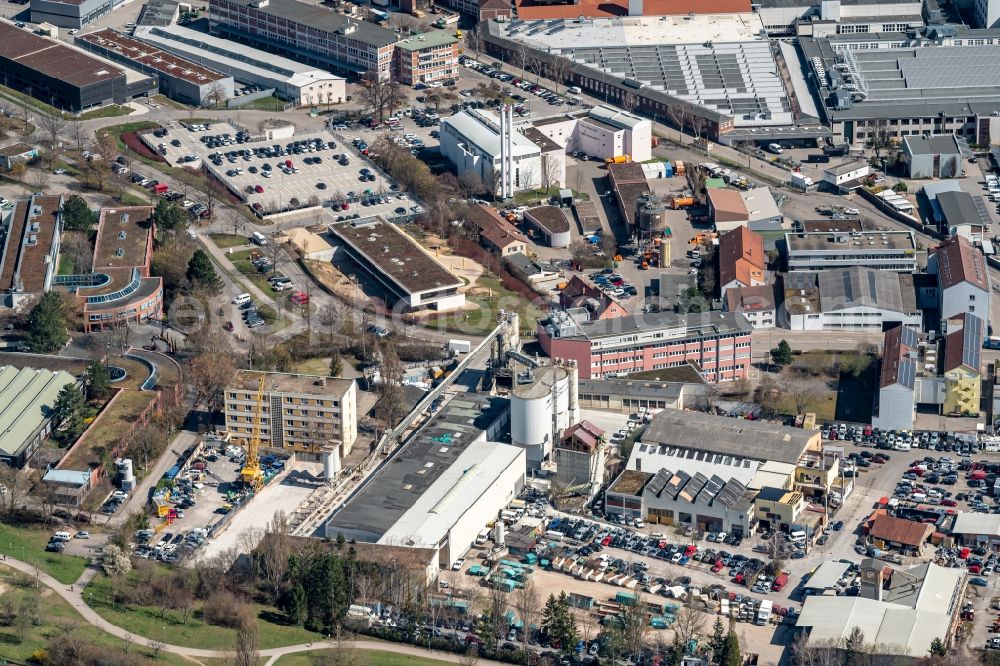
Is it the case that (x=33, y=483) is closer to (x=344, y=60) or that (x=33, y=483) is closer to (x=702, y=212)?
(x=702, y=212)

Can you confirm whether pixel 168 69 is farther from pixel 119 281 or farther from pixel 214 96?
pixel 119 281

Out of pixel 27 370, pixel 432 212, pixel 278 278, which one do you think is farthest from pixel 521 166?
pixel 27 370

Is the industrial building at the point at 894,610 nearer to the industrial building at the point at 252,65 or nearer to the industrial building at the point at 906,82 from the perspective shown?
the industrial building at the point at 906,82

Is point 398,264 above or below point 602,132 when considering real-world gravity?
below

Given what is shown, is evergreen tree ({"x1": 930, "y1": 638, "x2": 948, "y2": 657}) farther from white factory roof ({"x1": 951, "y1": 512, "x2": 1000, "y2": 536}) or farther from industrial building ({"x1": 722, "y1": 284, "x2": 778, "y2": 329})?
industrial building ({"x1": 722, "y1": 284, "x2": 778, "y2": 329})

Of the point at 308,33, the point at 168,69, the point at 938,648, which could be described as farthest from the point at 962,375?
the point at 168,69

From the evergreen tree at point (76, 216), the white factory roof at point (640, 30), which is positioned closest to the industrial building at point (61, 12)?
the white factory roof at point (640, 30)
